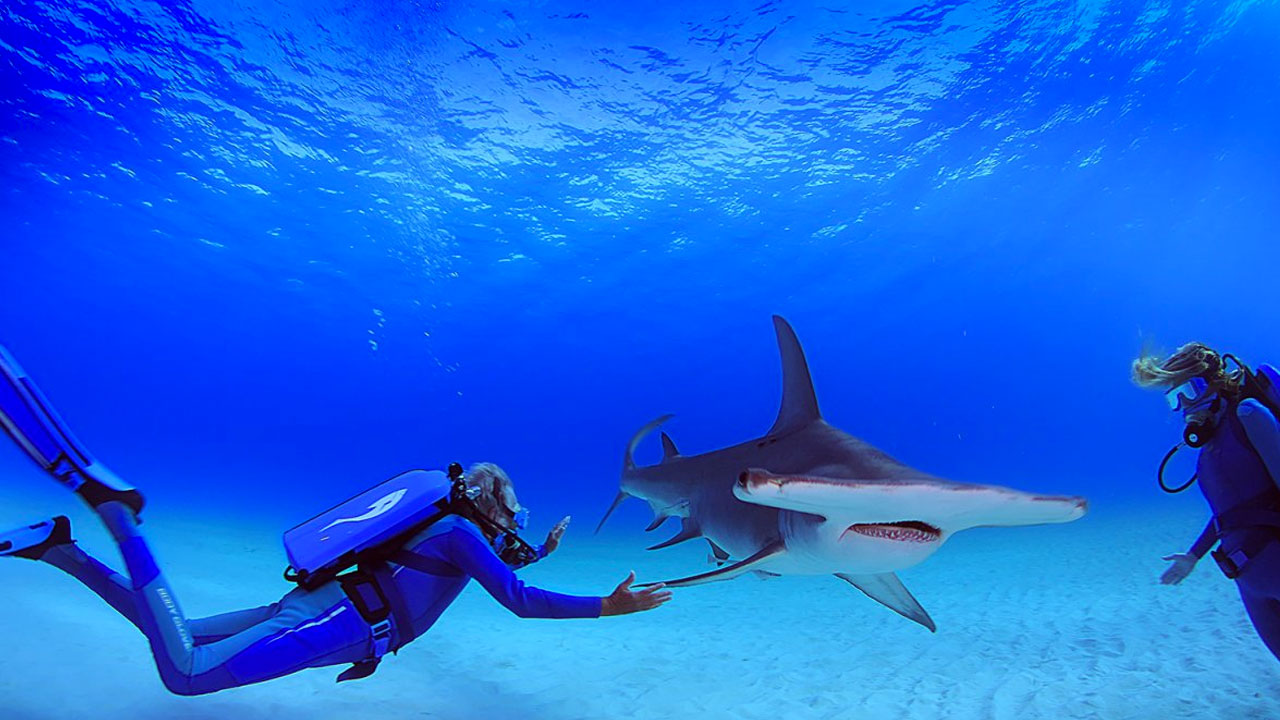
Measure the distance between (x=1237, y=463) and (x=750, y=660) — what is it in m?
4.73

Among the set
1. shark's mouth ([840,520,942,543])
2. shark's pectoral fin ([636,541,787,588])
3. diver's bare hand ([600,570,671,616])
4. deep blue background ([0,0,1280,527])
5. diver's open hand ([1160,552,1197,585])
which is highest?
deep blue background ([0,0,1280,527])

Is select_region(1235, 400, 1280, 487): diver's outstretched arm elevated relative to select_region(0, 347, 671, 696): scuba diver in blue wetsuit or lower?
elevated

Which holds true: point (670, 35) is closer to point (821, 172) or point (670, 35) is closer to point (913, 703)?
point (821, 172)

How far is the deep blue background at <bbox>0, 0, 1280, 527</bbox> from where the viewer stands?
564 inches

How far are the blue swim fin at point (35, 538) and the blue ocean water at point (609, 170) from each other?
22.5ft

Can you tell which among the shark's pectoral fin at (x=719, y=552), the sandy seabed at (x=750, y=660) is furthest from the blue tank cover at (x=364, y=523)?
the shark's pectoral fin at (x=719, y=552)

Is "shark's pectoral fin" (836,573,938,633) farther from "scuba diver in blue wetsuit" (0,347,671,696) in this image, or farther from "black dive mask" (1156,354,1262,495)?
"scuba diver in blue wetsuit" (0,347,671,696)

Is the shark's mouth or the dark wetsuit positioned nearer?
the shark's mouth

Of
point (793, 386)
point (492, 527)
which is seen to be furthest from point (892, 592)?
point (492, 527)

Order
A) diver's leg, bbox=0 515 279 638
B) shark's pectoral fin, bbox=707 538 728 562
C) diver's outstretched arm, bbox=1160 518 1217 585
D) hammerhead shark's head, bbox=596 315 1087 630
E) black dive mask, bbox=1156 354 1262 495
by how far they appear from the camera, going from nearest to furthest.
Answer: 1. hammerhead shark's head, bbox=596 315 1087 630
2. diver's leg, bbox=0 515 279 638
3. black dive mask, bbox=1156 354 1262 495
4. diver's outstretched arm, bbox=1160 518 1217 585
5. shark's pectoral fin, bbox=707 538 728 562

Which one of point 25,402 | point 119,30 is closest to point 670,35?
point 119,30

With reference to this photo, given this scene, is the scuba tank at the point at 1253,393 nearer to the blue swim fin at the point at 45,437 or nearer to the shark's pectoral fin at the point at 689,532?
the shark's pectoral fin at the point at 689,532

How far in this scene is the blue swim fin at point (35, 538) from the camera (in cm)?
287

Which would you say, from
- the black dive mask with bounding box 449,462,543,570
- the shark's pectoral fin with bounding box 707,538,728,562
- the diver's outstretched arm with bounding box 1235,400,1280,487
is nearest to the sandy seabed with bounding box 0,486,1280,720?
the shark's pectoral fin with bounding box 707,538,728,562
